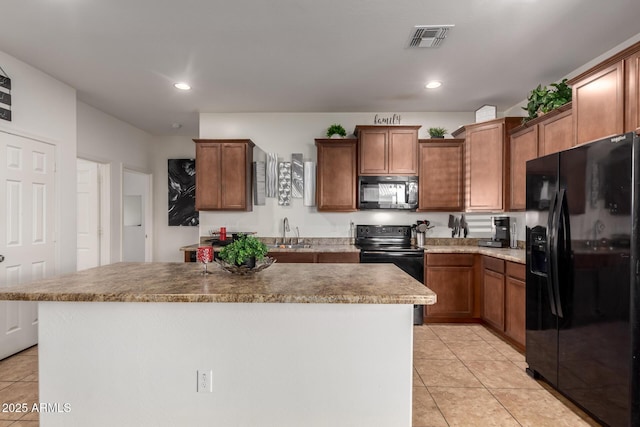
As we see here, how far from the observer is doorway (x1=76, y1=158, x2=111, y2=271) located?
472 centimetres

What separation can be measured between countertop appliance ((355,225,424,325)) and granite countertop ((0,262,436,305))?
1748 millimetres

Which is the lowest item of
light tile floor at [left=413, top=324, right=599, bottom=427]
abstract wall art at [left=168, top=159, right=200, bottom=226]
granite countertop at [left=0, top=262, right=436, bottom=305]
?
light tile floor at [left=413, top=324, right=599, bottom=427]

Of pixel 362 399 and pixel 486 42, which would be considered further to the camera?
pixel 486 42

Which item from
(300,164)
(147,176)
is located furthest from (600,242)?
(147,176)

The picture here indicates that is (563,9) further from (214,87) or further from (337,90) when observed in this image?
(214,87)

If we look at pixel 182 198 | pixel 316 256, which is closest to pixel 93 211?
pixel 182 198

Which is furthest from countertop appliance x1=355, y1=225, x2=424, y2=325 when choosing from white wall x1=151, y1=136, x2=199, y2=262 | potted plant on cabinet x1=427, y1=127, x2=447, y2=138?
white wall x1=151, y1=136, x2=199, y2=262

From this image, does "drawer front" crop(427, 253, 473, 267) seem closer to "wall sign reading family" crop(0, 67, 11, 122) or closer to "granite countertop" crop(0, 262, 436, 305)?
"granite countertop" crop(0, 262, 436, 305)

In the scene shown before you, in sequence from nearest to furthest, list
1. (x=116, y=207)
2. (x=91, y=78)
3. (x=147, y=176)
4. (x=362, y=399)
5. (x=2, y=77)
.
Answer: (x=362, y=399), (x=2, y=77), (x=91, y=78), (x=116, y=207), (x=147, y=176)

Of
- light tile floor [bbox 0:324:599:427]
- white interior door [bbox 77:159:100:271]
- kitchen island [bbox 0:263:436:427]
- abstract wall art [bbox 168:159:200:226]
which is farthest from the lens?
abstract wall art [bbox 168:159:200:226]

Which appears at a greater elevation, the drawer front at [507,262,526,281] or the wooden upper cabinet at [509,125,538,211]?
the wooden upper cabinet at [509,125,538,211]

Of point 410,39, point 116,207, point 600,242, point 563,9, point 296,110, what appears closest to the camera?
point 600,242

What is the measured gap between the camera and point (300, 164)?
459 centimetres

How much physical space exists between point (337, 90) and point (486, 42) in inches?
61.2
